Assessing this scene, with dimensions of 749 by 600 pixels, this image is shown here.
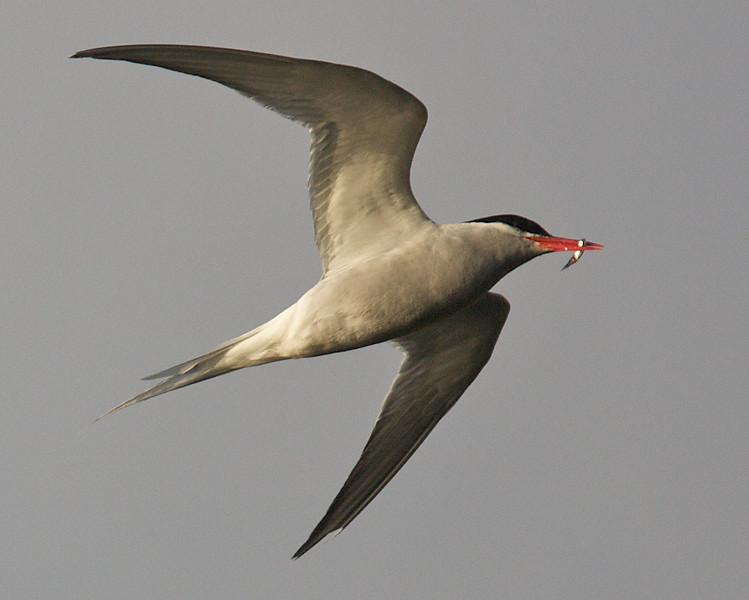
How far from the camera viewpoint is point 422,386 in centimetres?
923

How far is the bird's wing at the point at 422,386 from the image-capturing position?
351 inches

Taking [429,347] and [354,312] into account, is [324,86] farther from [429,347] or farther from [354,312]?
[429,347]

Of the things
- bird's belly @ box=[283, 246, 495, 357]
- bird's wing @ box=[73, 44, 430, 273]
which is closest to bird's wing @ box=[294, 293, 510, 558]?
bird's belly @ box=[283, 246, 495, 357]

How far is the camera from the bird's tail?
27.0 feet

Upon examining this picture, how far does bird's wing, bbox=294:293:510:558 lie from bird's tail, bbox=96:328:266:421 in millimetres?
1395

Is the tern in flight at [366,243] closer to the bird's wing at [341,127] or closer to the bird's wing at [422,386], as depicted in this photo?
the bird's wing at [341,127]

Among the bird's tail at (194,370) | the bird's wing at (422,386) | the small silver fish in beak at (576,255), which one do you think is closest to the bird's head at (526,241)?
the small silver fish in beak at (576,255)

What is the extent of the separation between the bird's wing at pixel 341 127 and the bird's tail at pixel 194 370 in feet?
3.24

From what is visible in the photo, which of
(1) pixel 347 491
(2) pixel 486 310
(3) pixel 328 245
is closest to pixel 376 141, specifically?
(3) pixel 328 245

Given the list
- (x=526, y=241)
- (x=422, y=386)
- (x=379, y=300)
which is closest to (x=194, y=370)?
(x=379, y=300)

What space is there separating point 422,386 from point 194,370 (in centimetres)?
198

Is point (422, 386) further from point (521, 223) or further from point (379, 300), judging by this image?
point (521, 223)

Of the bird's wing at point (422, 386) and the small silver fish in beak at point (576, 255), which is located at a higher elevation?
the small silver fish in beak at point (576, 255)

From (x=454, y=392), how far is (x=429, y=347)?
1.40ft
